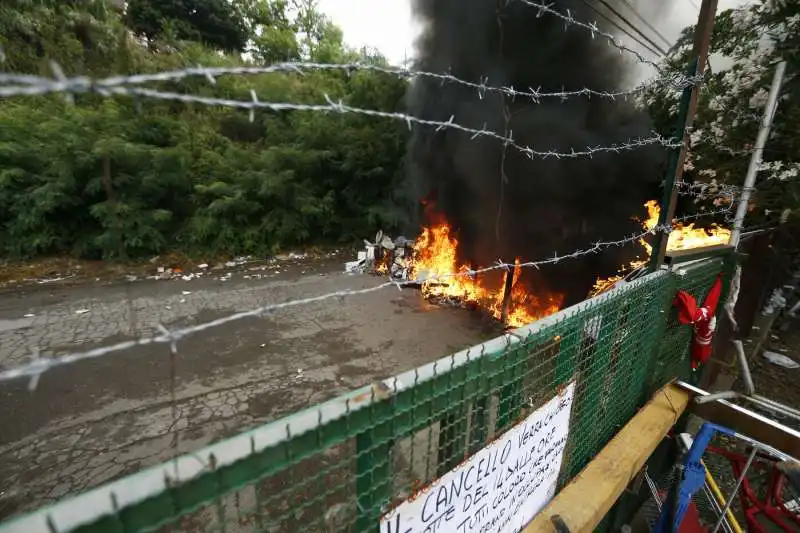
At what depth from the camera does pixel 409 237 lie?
1081 cm

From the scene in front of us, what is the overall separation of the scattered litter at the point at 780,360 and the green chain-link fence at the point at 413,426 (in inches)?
183

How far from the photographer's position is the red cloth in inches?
106

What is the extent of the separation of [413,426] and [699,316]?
274cm

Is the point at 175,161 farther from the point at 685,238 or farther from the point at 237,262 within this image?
the point at 685,238

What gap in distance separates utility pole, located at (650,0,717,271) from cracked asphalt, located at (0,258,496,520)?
3340 mm

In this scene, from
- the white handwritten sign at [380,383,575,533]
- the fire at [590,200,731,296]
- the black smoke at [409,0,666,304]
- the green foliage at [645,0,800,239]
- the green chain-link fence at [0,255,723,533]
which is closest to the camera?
the green chain-link fence at [0,255,723,533]

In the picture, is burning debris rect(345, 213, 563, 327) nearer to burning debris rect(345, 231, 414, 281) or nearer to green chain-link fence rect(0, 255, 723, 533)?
burning debris rect(345, 231, 414, 281)

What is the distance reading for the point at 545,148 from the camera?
26.2 feet

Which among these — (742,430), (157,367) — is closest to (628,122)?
(742,430)

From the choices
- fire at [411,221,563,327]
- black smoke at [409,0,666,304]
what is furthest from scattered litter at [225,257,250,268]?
black smoke at [409,0,666,304]

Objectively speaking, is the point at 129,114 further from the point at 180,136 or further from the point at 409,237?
the point at 409,237

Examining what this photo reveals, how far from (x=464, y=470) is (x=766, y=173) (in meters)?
5.99


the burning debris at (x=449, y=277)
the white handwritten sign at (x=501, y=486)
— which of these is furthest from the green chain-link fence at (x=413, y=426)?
the burning debris at (x=449, y=277)

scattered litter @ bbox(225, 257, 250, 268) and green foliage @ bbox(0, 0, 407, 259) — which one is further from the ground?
green foliage @ bbox(0, 0, 407, 259)
